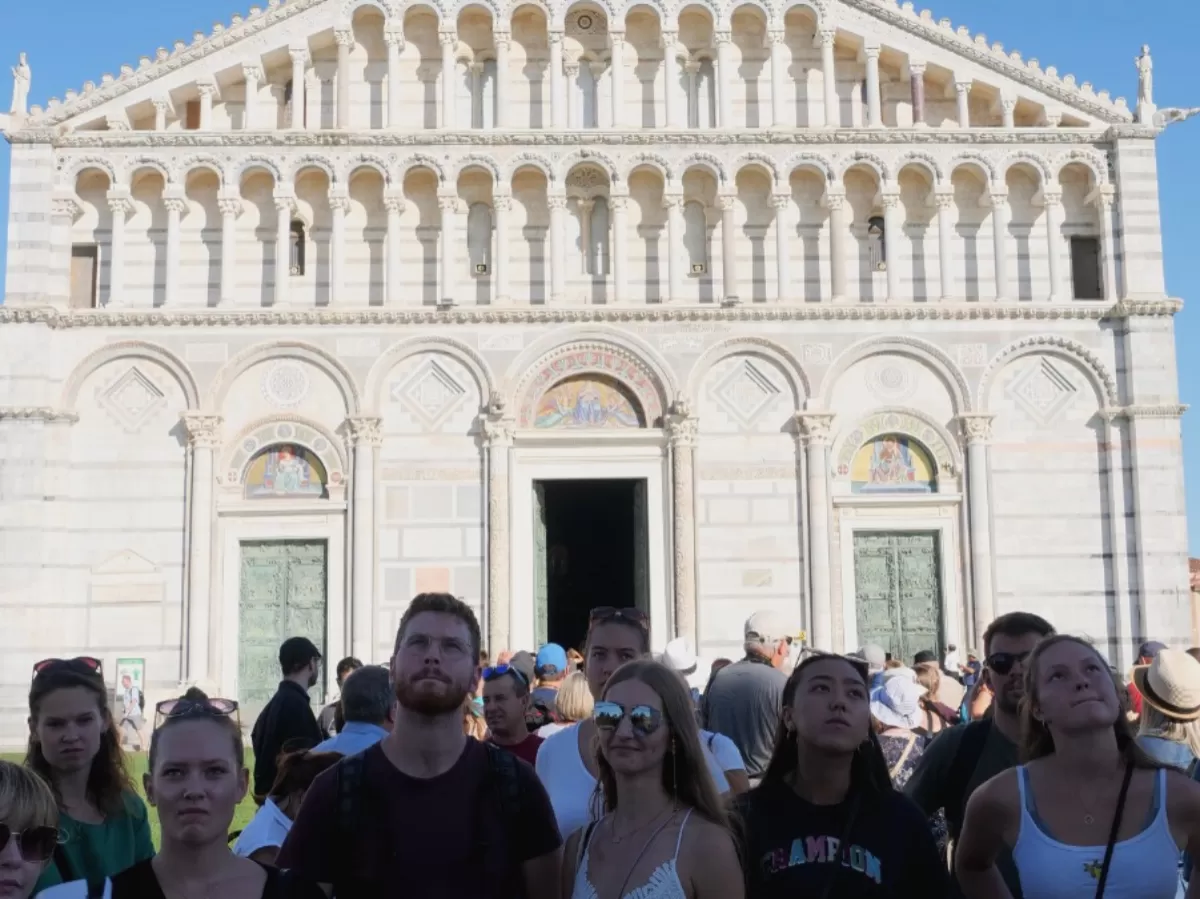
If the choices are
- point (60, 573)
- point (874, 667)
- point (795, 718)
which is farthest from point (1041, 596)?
point (795, 718)

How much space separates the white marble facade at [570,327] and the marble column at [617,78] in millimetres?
43

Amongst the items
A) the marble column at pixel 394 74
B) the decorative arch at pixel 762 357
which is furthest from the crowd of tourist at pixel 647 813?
the marble column at pixel 394 74

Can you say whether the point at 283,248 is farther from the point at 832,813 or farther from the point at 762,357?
the point at 832,813

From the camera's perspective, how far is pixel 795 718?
4.21 m

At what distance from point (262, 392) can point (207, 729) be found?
17426 millimetres

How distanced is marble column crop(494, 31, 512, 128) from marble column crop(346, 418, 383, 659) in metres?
5.18

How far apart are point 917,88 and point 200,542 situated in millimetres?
13157

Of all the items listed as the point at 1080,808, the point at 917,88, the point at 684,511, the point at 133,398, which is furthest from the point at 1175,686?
the point at 133,398

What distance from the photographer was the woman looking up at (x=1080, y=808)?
3.94 meters

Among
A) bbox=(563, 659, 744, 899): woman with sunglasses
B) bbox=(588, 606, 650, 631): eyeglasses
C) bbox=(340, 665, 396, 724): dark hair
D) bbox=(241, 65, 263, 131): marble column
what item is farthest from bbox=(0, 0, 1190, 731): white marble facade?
bbox=(563, 659, 744, 899): woman with sunglasses

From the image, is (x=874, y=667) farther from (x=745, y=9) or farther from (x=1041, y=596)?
(x=745, y=9)

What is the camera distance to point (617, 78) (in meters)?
21.2

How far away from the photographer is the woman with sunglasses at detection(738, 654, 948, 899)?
3.92 metres

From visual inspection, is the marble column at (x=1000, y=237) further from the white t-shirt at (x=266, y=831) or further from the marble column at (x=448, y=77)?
the white t-shirt at (x=266, y=831)
